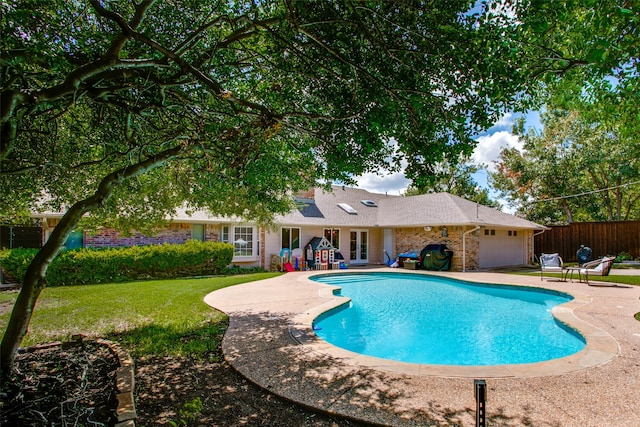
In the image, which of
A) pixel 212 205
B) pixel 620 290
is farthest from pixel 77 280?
pixel 620 290

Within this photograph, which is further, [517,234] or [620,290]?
[517,234]

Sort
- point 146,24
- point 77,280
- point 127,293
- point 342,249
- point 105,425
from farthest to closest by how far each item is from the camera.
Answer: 1. point 342,249
2. point 77,280
3. point 127,293
4. point 146,24
5. point 105,425

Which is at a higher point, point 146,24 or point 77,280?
point 146,24

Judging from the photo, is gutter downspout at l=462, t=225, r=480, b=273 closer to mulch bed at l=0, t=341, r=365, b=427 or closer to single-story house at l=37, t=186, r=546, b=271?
single-story house at l=37, t=186, r=546, b=271

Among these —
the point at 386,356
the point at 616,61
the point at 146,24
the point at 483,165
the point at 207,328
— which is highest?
the point at 483,165

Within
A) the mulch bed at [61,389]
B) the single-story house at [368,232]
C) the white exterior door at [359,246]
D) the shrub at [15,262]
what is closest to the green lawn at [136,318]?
the mulch bed at [61,389]

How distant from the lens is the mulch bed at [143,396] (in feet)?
10.4

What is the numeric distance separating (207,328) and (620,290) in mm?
12386

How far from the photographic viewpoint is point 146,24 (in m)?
4.68

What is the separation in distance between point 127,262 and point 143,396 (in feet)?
36.0

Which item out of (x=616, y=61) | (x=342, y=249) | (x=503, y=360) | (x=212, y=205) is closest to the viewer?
(x=616, y=61)

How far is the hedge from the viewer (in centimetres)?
1214

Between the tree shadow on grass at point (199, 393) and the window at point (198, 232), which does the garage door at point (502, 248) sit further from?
the tree shadow on grass at point (199, 393)

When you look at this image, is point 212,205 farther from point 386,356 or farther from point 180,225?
point 180,225
